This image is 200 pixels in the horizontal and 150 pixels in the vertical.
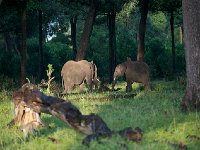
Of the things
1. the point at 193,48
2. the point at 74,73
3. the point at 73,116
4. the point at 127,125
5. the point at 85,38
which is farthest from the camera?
the point at 85,38

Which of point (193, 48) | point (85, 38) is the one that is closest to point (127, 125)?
point (193, 48)

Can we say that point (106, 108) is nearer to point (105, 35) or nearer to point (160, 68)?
point (160, 68)

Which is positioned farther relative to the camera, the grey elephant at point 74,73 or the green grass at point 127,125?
the grey elephant at point 74,73

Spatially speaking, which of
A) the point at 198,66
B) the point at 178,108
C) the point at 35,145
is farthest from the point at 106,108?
the point at 35,145

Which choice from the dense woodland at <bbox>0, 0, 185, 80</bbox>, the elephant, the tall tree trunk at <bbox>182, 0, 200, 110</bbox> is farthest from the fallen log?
the dense woodland at <bbox>0, 0, 185, 80</bbox>

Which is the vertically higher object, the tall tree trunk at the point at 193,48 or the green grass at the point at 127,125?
the tall tree trunk at the point at 193,48

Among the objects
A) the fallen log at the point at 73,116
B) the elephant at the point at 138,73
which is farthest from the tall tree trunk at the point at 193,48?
the elephant at the point at 138,73

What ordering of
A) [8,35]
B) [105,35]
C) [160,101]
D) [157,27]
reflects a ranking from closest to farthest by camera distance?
1. [160,101]
2. [8,35]
3. [105,35]
4. [157,27]

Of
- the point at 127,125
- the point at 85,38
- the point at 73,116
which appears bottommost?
the point at 127,125

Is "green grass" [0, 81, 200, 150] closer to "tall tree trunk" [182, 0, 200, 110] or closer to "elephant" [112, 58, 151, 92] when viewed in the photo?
"tall tree trunk" [182, 0, 200, 110]

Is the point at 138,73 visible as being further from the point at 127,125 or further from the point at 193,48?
the point at 127,125

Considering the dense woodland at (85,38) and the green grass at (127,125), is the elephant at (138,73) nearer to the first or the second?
the dense woodland at (85,38)

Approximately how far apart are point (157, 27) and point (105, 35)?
19.3 meters

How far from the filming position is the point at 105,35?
197 ft
